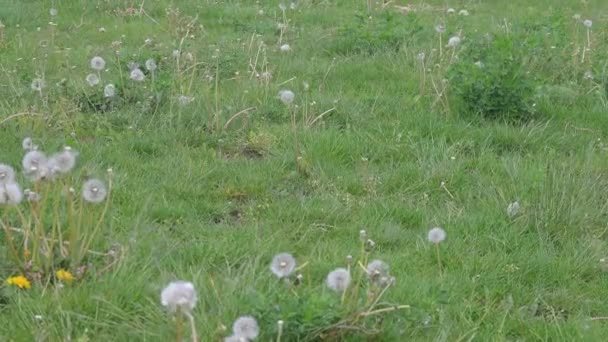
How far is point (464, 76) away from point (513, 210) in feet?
5.25

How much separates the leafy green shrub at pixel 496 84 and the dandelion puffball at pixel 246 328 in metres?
3.32

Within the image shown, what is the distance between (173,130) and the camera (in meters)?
5.43

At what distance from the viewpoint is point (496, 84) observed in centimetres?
579

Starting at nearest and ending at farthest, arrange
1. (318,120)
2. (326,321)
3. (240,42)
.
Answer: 1. (326,321)
2. (318,120)
3. (240,42)

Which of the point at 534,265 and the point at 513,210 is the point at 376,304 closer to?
the point at 534,265

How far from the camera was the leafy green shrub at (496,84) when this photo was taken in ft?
19.0

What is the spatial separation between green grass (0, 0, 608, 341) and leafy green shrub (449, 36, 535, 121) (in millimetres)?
108

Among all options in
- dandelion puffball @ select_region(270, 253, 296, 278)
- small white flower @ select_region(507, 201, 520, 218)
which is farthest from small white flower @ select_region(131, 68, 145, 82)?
dandelion puffball @ select_region(270, 253, 296, 278)

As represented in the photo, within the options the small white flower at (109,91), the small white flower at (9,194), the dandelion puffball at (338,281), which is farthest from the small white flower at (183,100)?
the dandelion puffball at (338,281)

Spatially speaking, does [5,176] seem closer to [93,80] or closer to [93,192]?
[93,192]

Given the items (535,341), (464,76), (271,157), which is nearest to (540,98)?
(464,76)

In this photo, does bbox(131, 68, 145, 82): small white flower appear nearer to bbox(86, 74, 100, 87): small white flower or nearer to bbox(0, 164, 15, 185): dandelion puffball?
bbox(86, 74, 100, 87): small white flower

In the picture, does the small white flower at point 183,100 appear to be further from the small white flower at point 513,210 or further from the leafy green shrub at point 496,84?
the small white flower at point 513,210

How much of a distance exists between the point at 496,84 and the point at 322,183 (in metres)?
1.56
